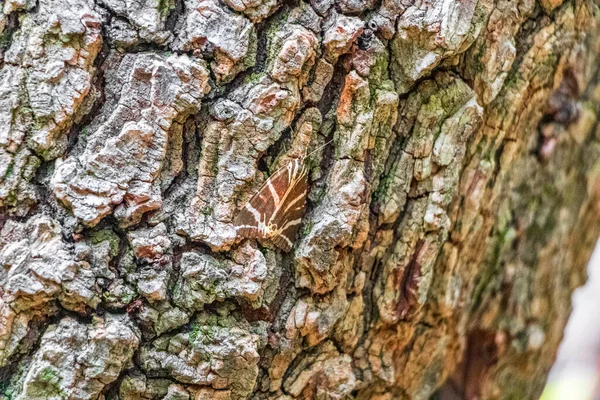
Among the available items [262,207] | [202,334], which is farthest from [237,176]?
[202,334]

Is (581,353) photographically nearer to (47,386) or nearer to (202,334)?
(202,334)

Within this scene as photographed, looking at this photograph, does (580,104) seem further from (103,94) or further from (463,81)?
(103,94)

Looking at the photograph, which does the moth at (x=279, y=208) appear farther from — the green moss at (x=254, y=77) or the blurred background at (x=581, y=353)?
the blurred background at (x=581, y=353)

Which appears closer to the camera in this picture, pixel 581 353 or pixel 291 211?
pixel 291 211

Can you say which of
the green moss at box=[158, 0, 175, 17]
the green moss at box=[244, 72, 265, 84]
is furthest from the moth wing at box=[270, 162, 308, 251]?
the green moss at box=[158, 0, 175, 17]

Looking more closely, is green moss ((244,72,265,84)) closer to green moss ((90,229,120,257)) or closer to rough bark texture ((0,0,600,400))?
rough bark texture ((0,0,600,400))
